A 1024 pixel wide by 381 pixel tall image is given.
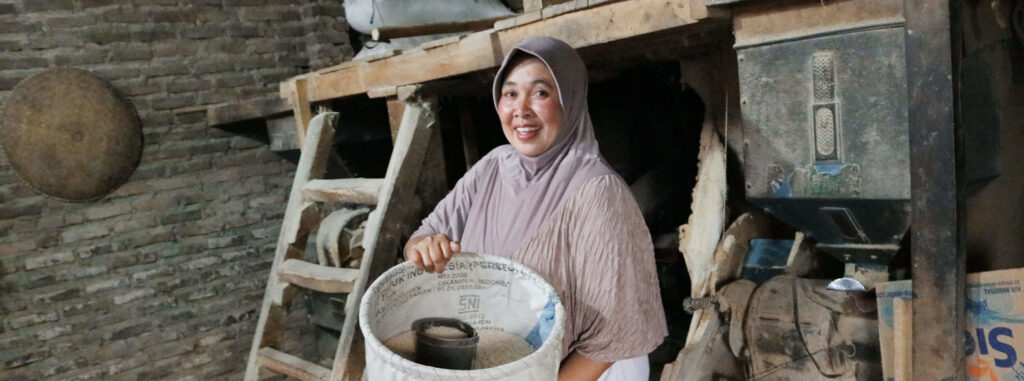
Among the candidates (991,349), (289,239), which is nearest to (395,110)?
(289,239)

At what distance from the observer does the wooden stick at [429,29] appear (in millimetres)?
3032

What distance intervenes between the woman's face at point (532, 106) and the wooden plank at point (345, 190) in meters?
1.32

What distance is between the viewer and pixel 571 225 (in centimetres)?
151

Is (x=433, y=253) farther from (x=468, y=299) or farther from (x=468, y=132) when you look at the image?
(x=468, y=132)

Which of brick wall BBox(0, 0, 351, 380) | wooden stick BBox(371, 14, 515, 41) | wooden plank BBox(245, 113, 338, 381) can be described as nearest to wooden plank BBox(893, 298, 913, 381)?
wooden stick BBox(371, 14, 515, 41)

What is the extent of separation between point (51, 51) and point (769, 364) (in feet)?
12.1

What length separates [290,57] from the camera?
4223 millimetres

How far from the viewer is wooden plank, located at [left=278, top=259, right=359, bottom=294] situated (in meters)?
2.70

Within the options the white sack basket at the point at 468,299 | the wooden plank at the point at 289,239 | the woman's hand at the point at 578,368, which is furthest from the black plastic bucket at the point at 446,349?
the wooden plank at the point at 289,239

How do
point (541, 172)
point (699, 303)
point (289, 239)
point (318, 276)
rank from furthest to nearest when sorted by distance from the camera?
point (289, 239) → point (318, 276) → point (699, 303) → point (541, 172)

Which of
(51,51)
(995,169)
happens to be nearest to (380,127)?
(51,51)

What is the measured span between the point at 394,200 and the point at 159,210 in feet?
6.53

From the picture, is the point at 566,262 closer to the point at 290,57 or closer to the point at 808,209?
the point at 808,209

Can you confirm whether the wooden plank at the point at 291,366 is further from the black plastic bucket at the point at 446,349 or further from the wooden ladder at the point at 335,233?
the black plastic bucket at the point at 446,349
